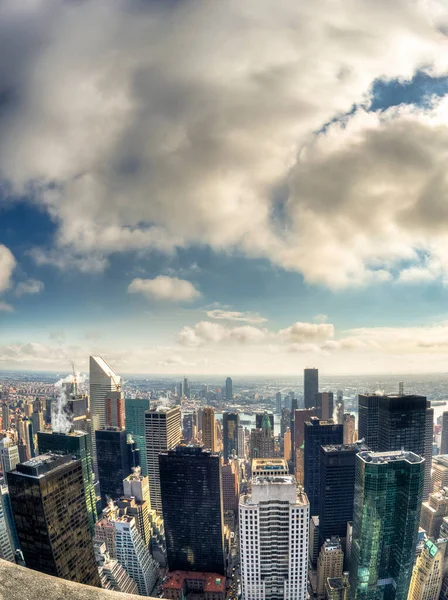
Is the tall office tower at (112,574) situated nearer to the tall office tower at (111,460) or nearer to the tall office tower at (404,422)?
the tall office tower at (111,460)

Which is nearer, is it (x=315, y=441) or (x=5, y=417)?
(x=315, y=441)

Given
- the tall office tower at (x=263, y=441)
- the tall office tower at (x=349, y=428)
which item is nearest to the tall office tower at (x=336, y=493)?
the tall office tower at (x=349, y=428)

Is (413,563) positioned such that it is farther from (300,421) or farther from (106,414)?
(106,414)

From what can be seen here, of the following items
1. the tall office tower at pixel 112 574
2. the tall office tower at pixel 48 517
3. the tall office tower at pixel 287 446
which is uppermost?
the tall office tower at pixel 48 517

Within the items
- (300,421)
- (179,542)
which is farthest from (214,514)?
(300,421)

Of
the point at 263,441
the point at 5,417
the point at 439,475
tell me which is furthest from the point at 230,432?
the point at 5,417

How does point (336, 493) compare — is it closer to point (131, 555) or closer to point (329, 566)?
point (329, 566)
